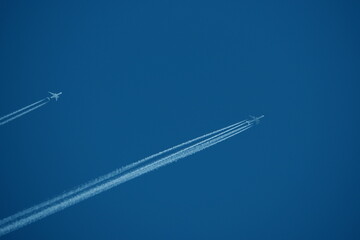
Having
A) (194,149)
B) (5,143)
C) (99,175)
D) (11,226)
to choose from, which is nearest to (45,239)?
(11,226)

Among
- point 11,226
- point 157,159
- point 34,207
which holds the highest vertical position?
point 157,159

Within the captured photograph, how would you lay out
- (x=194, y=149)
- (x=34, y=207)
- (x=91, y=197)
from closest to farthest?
(x=34, y=207) → (x=91, y=197) → (x=194, y=149)

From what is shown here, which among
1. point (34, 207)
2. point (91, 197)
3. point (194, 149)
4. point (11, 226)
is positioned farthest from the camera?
point (194, 149)

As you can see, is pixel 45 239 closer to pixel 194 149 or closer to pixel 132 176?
pixel 132 176

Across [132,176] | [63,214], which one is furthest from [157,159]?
[63,214]

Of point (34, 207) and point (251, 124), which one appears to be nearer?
point (34, 207)

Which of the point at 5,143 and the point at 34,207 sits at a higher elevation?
the point at 5,143
